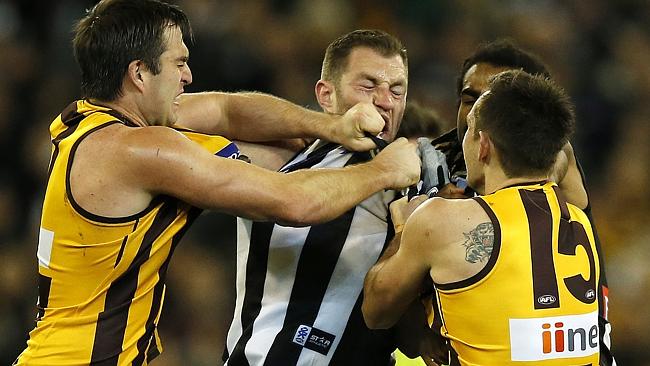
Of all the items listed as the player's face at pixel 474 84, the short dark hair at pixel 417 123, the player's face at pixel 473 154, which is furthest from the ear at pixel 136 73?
the short dark hair at pixel 417 123

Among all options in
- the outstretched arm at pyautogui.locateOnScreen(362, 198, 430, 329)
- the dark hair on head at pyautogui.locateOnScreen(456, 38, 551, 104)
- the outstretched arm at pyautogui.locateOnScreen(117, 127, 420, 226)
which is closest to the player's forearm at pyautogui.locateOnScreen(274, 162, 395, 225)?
the outstretched arm at pyautogui.locateOnScreen(117, 127, 420, 226)

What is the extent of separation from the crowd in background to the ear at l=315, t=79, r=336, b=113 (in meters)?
3.11

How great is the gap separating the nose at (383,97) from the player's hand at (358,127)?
0.14 meters

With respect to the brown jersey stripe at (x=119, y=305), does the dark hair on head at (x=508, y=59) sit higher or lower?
higher

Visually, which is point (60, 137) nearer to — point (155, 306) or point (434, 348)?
point (155, 306)

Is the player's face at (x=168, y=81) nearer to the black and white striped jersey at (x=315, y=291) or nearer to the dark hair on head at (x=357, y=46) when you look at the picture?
the black and white striped jersey at (x=315, y=291)

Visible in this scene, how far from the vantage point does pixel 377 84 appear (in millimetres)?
3871

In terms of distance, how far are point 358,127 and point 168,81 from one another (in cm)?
69

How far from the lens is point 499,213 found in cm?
319

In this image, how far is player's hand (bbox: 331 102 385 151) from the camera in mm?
3654

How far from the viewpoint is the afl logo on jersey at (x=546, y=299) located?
315 cm

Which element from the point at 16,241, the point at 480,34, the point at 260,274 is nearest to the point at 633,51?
the point at 480,34

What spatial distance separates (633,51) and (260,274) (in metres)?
5.59

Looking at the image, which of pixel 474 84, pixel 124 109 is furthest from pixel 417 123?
pixel 124 109
